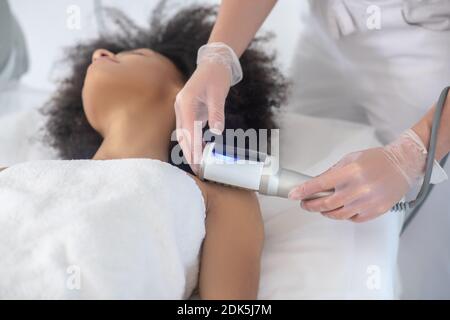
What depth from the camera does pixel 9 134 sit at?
1.47 metres

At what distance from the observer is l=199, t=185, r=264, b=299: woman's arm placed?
0.90 m

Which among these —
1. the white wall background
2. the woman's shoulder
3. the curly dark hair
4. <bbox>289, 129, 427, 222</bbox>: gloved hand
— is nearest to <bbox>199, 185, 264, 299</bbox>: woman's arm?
the woman's shoulder

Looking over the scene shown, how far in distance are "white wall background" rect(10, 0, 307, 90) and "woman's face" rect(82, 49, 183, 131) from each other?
0.52 m

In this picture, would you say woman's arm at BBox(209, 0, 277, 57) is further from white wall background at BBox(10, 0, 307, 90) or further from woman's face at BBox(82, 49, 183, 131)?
white wall background at BBox(10, 0, 307, 90)

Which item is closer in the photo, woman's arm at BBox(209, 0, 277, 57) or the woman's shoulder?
the woman's shoulder

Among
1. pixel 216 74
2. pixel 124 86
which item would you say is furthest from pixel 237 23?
pixel 124 86

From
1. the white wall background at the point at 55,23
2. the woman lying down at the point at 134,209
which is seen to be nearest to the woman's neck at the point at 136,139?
the woman lying down at the point at 134,209

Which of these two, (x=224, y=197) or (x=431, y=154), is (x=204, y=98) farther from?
(x=431, y=154)

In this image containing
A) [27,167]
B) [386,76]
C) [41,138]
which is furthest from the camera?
[41,138]

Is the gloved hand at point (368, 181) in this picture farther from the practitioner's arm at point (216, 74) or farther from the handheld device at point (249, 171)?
the practitioner's arm at point (216, 74)

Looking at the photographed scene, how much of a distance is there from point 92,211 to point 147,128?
1.06 ft

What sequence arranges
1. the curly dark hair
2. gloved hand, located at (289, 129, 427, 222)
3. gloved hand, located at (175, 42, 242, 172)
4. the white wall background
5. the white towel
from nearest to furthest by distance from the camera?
the white towel, gloved hand, located at (289, 129, 427, 222), gloved hand, located at (175, 42, 242, 172), the curly dark hair, the white wall background
